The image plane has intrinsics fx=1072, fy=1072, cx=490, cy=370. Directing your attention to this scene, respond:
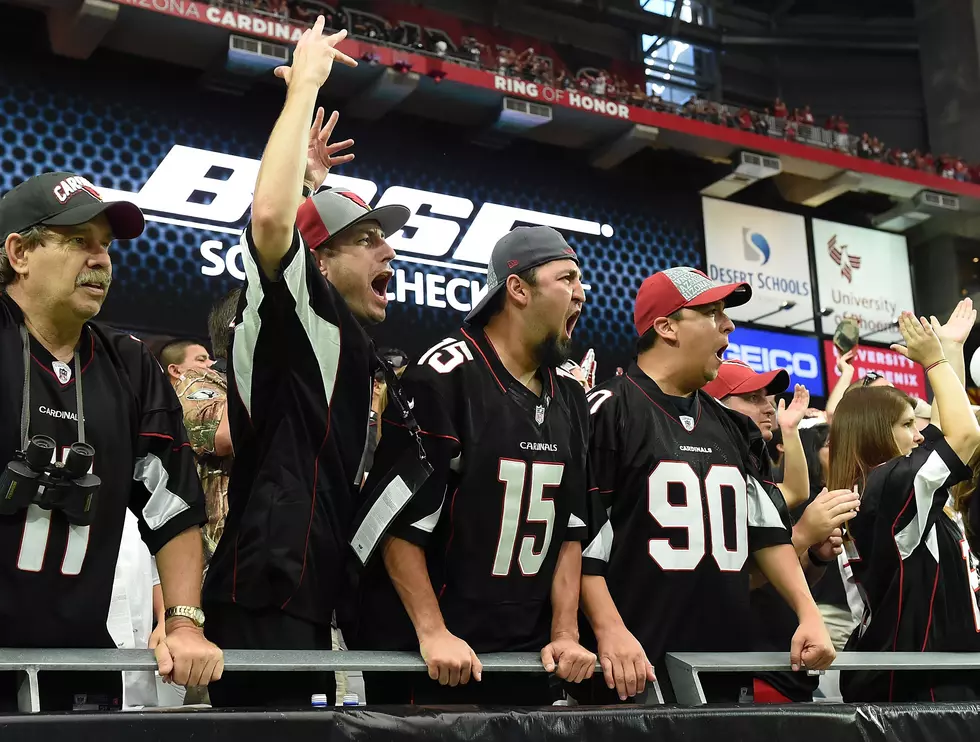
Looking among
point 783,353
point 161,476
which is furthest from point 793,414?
point 783,353

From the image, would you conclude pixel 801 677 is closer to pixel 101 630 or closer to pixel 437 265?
pixel 101 630

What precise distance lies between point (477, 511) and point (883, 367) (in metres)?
13.9

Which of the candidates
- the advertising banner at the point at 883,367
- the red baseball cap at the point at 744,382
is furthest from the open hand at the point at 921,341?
the advertising banner at the point at 883,367

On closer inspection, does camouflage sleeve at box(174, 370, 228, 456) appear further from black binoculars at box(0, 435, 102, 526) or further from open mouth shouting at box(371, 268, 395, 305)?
black binoculars at box(0, 435, 102, 526)

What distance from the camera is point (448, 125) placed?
12602 mm

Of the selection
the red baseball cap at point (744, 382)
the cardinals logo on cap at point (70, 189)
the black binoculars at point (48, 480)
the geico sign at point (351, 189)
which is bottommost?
the black binoculars at point (48, 480)

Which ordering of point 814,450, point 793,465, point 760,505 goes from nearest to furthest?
point 760,505 < point 793,465 < point 814,450

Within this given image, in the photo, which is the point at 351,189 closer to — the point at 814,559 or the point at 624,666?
the point at 814,559

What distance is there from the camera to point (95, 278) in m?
2.28

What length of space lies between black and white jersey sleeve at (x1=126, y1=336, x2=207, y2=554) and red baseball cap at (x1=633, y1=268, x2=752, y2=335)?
4.80ft

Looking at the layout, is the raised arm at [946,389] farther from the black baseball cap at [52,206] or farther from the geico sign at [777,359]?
the geico sign at [777,359]

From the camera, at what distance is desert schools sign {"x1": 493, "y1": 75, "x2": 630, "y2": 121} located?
1223 centimetres

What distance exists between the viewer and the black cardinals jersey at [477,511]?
2.55 m

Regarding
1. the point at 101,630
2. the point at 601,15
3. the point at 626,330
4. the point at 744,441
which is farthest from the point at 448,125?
the point at 101,630
